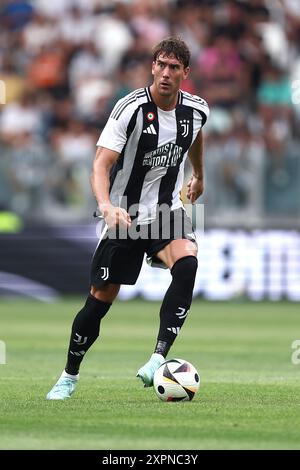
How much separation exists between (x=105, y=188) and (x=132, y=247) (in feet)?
2.15

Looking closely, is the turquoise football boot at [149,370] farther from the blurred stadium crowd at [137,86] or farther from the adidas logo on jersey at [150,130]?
the blurred stadium crowd at [137,86]

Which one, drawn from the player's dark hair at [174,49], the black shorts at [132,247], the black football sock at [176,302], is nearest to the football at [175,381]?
the black football sock at [176,302]

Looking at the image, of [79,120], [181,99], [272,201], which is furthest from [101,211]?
[79,120]

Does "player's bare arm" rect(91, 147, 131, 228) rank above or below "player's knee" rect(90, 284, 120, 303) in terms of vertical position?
above

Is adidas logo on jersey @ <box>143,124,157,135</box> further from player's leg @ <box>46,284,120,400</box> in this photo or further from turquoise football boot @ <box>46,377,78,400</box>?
turquoise football boot @ <box>46,377,78,400</box>

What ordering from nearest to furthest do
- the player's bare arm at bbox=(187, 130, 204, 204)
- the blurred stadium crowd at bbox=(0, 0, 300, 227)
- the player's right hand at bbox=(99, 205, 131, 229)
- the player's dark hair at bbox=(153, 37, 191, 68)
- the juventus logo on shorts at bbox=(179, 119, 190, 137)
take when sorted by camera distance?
the player's right hand at bbox=(99, 205, 131, 229) → the player's dark hair at bbox=(153, 37, 191, 68) → the juventus logo on shorts at bbox=(179, 119, 190, 137) → the player's bare arm at bbox=(187, 130, 204, 204) → the blurred stadium crowd at bbox=(0, 0, 300, 227)

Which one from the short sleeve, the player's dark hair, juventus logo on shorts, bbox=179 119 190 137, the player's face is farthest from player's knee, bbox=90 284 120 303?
the player's dark hair

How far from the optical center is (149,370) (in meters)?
7.62

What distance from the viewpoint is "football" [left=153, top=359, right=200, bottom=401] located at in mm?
7590

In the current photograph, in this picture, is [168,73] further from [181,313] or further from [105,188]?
[181,313]

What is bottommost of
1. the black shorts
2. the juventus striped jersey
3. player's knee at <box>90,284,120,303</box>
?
player's knee at <box>90,284,120,303</box>

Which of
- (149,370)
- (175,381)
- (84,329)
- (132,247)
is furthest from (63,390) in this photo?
(132,247)

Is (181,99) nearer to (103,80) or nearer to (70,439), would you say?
(70,439)

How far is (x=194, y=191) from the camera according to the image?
8.66 meters
